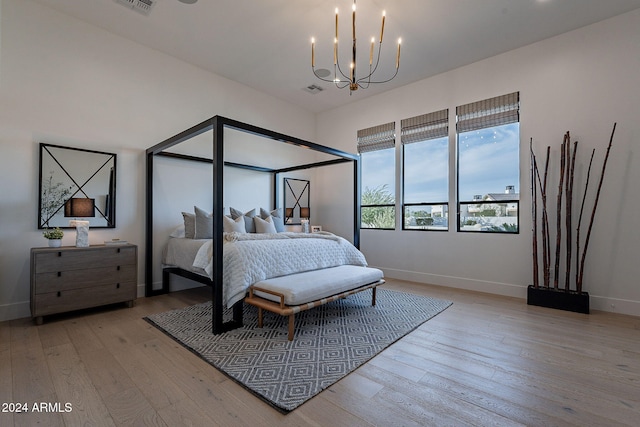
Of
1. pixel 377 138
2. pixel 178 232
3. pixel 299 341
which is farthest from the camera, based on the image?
pixel 377 138

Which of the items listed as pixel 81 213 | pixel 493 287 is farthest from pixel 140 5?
pixel 493 287

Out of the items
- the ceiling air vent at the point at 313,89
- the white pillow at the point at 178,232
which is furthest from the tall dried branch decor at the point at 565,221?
the white pillow at the point at 178,232

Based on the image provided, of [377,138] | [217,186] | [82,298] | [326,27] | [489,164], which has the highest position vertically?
[326,27]

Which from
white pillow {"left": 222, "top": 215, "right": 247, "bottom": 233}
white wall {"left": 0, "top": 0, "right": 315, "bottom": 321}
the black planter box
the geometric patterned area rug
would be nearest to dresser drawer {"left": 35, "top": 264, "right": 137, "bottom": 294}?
white wall {"left": 0, "top": 0, "right": 315, "bottom": 321}

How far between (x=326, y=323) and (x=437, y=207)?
8.91ft

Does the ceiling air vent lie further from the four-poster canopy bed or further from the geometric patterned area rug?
the geometric patterned area rug

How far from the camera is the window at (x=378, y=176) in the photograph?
16.6ft

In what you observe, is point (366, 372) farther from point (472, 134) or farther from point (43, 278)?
point (472, 134)

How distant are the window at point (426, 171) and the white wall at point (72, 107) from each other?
3274 millimetres

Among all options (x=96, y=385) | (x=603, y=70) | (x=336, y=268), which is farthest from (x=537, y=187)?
(x=96, y=385)

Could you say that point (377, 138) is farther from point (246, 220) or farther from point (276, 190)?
point (246, 220)

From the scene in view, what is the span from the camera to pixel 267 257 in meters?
2.85

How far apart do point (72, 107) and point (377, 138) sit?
4.24m

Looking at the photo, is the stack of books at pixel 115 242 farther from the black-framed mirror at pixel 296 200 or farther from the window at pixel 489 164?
the window at pixel 489 164
